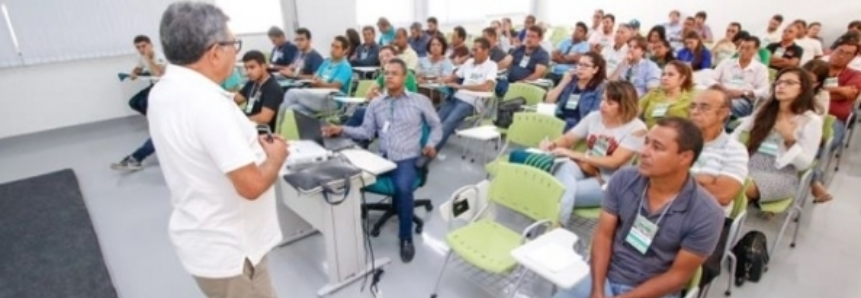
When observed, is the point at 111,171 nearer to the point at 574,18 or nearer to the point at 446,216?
the point at 446,216

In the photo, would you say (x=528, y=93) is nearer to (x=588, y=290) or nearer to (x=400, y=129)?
(x=400, y=129)

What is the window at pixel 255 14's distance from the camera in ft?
20.8

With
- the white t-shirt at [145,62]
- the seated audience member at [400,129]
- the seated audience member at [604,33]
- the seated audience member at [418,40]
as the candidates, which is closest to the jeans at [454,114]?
the seated audience member at [400,129]

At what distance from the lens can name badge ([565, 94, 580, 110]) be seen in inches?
141

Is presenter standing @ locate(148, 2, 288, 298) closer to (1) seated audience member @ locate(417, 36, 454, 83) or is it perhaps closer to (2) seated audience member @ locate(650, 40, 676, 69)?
(1) seated audience member @ locate(417, 36, 454, 83)

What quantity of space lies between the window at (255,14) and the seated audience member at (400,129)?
13.8 feet

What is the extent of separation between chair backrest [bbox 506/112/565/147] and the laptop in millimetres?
1159

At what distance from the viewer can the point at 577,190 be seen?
7.83 feet

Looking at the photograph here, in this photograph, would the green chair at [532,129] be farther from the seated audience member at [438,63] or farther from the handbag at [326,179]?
the seated audience member at [438,63]

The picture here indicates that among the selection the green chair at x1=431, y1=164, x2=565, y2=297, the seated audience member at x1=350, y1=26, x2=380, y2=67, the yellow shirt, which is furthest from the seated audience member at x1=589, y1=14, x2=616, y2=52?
the green chair at x1=431, y1=164, x2=565, y2=297

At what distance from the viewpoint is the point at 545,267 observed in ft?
5.22

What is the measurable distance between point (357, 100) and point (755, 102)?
3531 mm

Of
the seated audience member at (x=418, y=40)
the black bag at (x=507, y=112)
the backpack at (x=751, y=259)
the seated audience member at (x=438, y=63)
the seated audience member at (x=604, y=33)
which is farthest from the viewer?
the seated audience member at (x=604, y=33)

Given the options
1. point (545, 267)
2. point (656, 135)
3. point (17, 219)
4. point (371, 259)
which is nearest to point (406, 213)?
point (371, 259)
